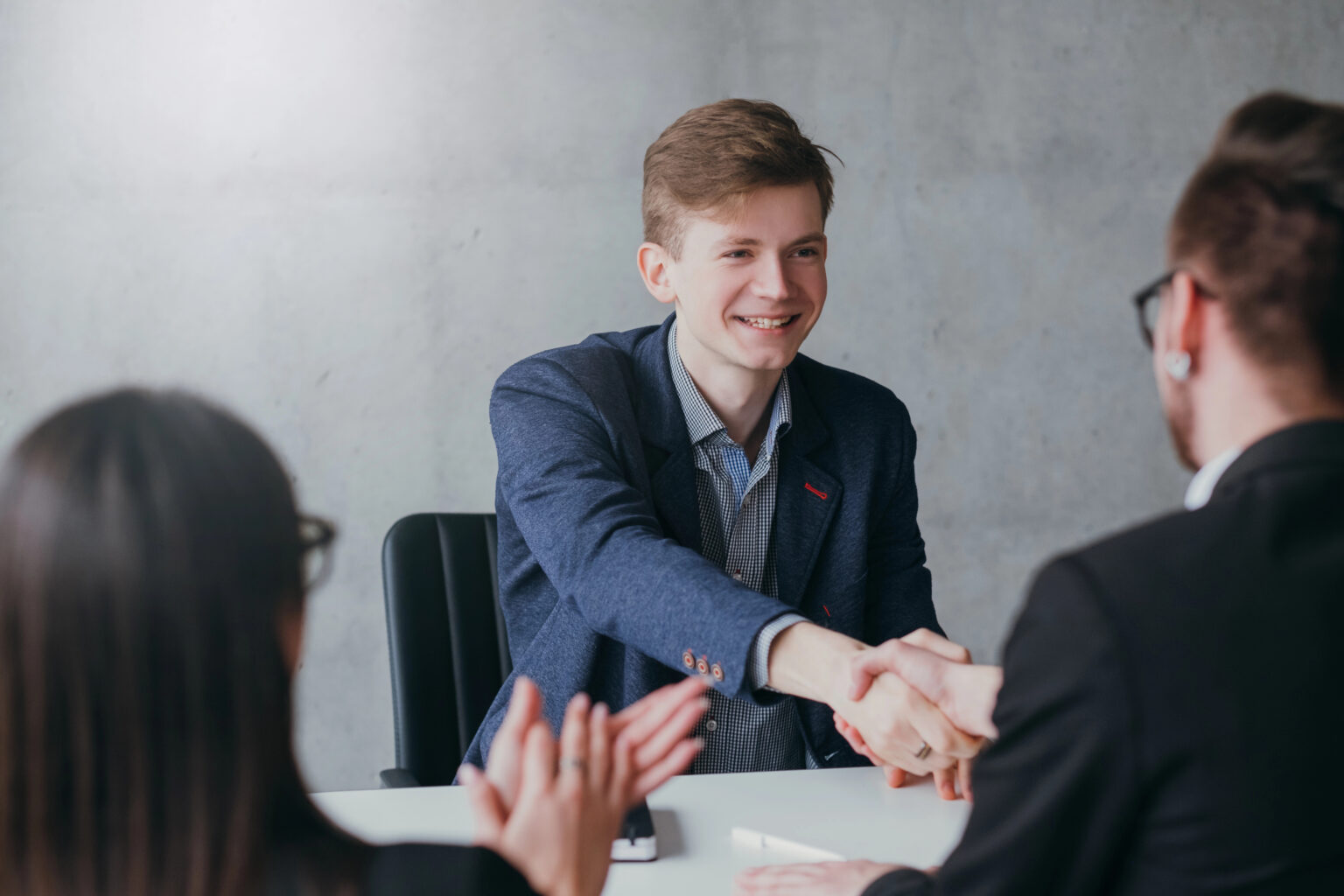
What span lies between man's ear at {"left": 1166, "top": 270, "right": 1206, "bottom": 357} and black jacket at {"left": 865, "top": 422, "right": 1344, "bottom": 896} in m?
0.11

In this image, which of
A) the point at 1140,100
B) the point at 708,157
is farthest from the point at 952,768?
the point at 1140,100

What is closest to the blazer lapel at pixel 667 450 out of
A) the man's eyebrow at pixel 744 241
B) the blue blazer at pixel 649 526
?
the blue blazer at pixel 649 526

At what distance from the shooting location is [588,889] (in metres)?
0.80

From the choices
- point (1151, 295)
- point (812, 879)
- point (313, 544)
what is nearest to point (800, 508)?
point (812, 879)

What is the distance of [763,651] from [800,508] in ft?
1.79

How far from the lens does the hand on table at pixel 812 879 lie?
1080 mm

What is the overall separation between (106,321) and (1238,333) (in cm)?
305

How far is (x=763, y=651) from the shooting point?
1.39 metres

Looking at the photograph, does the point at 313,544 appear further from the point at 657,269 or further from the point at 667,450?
the point at 657,269

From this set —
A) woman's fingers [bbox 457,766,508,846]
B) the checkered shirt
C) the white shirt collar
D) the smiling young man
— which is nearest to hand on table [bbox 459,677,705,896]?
woman's fingers [bbox 457,766,508,846]

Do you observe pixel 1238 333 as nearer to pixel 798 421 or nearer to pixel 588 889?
pixel 588 889

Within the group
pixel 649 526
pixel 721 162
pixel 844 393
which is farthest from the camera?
pixel 844 393

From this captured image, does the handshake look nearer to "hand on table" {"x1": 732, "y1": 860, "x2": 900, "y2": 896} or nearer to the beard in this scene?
"hand on table" {"x1": 732, "y1": 860, "x2": 900, "y2": 896}

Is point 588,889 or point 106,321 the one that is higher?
point 106,321
